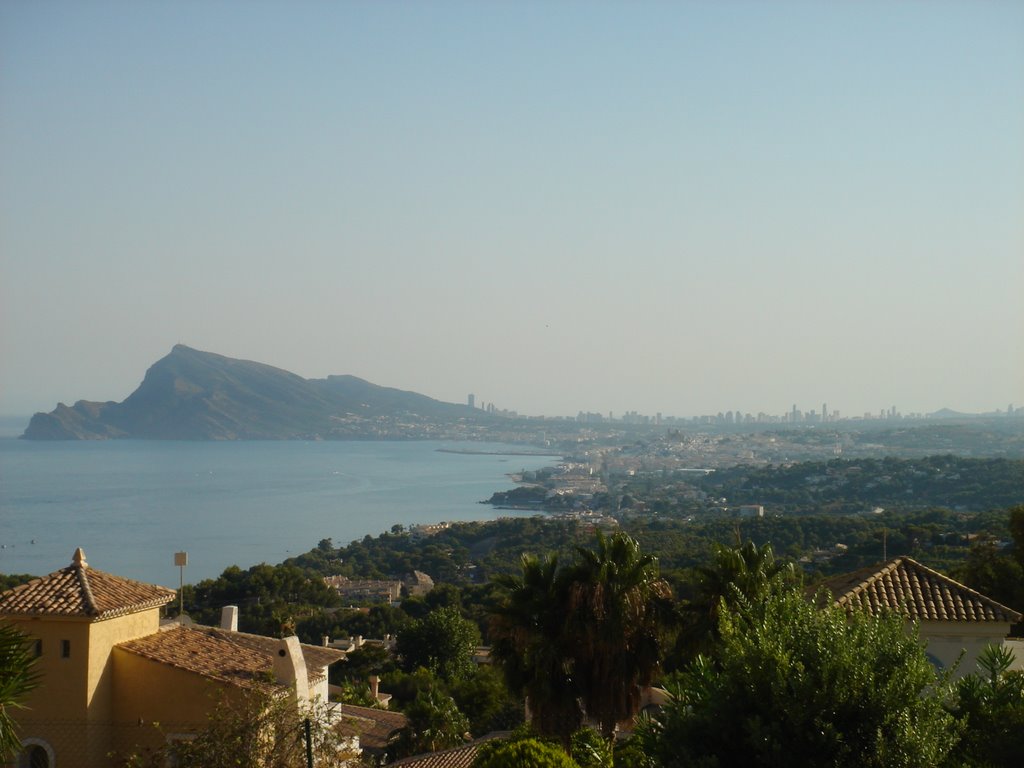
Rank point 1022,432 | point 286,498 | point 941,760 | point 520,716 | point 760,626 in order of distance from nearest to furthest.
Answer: point 941,760 → point 760,626 → point 520,716 → point 286,498 → point 1022,432

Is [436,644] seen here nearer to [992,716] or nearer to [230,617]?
[230,617]

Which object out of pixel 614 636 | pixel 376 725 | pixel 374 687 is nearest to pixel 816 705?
pixel 614 636

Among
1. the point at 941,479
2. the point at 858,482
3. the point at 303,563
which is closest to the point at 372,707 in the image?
the point at 303,563

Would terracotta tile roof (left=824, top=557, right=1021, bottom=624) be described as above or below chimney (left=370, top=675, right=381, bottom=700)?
above

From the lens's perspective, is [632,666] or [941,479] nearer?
[632,666]

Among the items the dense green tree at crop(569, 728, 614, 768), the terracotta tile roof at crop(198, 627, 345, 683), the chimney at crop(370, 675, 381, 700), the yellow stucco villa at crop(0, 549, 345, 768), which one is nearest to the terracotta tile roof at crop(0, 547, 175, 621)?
the yellow stucco villa at crop(0, 549, 345, 768)

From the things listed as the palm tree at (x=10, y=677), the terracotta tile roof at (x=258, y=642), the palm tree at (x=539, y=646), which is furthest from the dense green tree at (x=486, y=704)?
the palm tree at (x=10, y=677)

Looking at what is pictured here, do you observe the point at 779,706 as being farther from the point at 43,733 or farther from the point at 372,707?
the point at 372,707

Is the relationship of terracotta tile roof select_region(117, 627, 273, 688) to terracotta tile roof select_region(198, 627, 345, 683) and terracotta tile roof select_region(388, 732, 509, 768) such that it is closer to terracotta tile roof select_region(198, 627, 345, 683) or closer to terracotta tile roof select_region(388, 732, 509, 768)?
terracotta tile roof select_region(198, 627, 345, 683)
